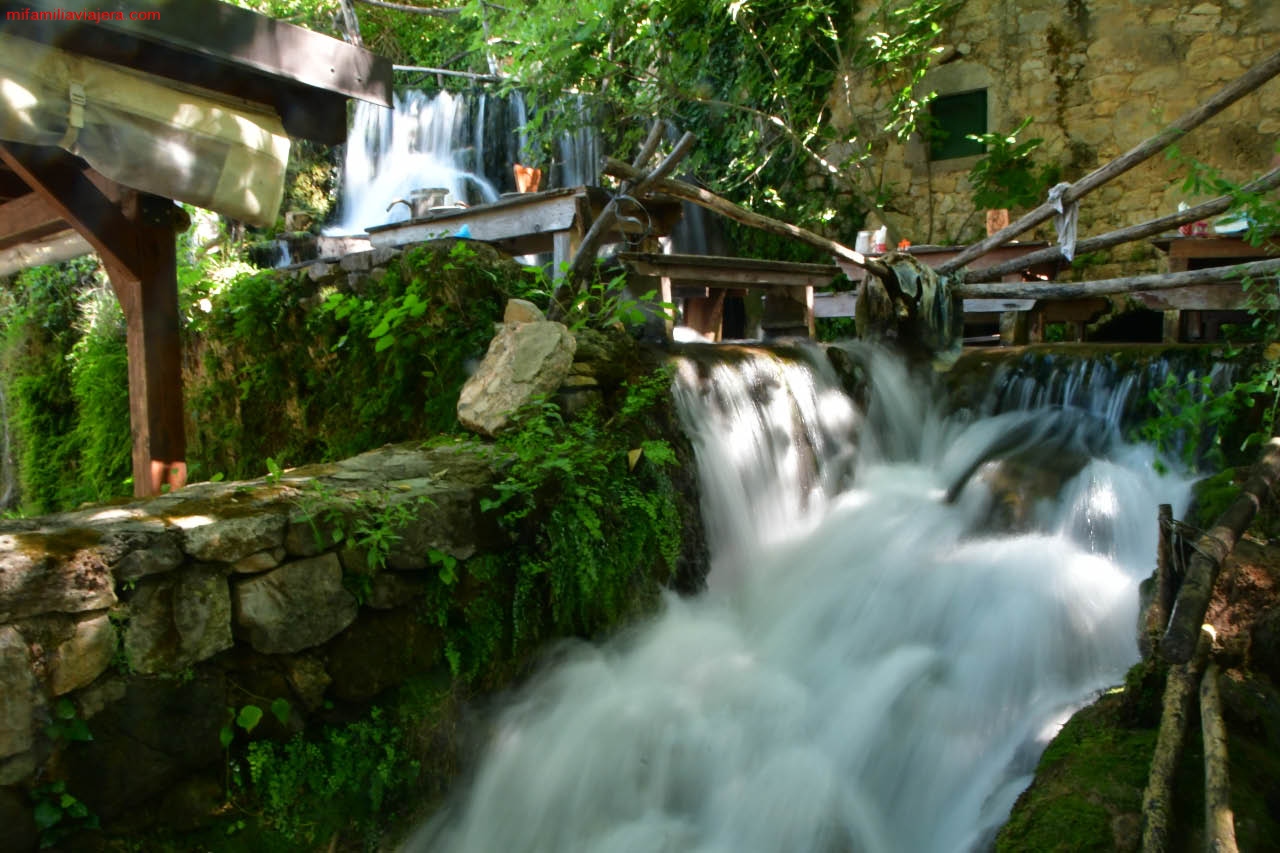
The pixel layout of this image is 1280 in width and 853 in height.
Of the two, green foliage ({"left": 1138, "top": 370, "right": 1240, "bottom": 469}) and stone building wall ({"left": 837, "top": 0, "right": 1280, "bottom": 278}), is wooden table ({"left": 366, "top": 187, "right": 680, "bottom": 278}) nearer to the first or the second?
green foliage ({"left": 1138, "top": 370, "right": 1240, "bottom": 469})

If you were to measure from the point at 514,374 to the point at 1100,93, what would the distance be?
31.2 feet

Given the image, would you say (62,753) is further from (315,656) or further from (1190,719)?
(1190,719)

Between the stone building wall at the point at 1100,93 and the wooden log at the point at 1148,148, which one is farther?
the stone building wall at the point at 1100,93

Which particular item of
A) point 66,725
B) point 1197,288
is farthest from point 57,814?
point 1197,288

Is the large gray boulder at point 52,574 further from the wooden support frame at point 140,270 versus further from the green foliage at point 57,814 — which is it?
the wooden support frame at point 140,270

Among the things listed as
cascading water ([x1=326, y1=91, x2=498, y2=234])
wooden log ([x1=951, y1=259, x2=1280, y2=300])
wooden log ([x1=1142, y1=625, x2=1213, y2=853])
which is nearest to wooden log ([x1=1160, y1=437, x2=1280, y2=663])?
wooden log ([x1=1142, y1=625, x2=1213, y2=853])

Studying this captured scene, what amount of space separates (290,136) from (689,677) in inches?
132

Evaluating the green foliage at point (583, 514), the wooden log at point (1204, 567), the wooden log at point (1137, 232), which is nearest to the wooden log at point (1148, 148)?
the wooden log at point (1137, 232)

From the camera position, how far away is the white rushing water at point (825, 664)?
12.4 ft

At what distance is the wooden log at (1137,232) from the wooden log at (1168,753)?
361 cm

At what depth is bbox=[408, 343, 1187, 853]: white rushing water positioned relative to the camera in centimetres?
378

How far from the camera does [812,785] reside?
3.86 meters

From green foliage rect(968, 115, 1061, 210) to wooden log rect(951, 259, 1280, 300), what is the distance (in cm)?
389

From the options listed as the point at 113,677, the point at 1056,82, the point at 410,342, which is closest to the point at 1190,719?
the point at 113,677
